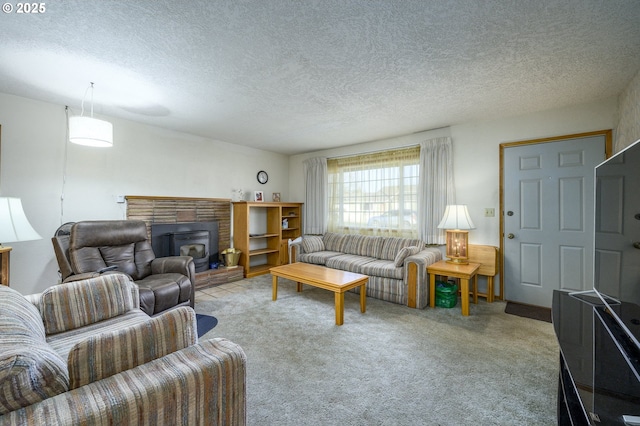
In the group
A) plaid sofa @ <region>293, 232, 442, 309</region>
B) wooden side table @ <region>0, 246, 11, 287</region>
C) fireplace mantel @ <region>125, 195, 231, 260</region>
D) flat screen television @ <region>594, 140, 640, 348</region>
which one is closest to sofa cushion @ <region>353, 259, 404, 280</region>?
plaid sofa @ <region>293, 232, 442, 309</region>

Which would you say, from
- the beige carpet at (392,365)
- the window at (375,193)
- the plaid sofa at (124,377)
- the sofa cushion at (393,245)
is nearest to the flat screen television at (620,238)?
the beige carpet at (392,365)

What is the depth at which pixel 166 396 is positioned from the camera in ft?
2.91

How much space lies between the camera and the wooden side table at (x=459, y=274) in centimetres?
302

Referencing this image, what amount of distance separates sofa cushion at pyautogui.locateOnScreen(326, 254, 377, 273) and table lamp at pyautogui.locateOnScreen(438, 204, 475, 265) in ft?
3.73

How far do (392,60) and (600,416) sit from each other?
2.31 metres

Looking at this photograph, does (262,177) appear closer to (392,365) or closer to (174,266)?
(174,266)

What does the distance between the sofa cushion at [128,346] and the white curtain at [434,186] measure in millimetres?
3624

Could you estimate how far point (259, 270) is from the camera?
497 cm

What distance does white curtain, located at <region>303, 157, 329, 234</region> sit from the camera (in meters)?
5.34

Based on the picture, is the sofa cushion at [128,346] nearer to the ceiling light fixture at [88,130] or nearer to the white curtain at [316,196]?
the ceiling light fixture at [88,130]

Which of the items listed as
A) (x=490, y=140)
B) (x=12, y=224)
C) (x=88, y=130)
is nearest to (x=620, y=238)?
(x=490, y=140)

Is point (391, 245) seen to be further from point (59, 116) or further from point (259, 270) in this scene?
point (59, 116)

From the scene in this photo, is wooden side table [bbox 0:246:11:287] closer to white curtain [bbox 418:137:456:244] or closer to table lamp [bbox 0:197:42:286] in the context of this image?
table lamp [bbox 0:197:42:286]

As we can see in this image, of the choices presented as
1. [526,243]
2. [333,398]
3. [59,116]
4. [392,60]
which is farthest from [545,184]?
[59,116]
